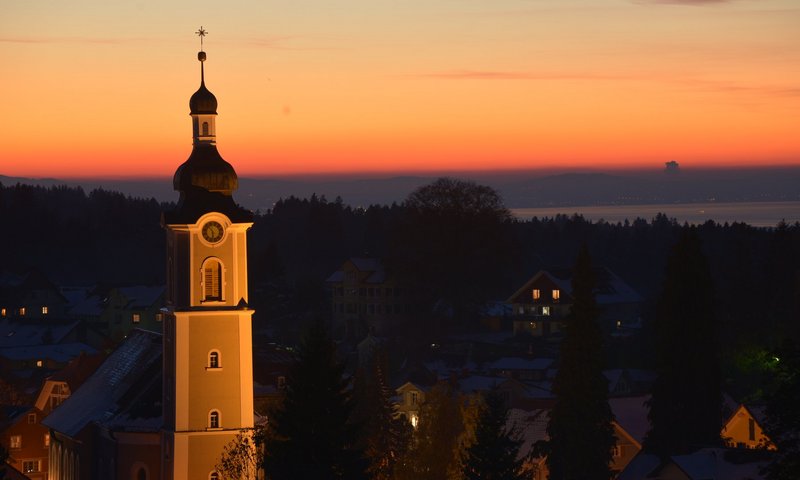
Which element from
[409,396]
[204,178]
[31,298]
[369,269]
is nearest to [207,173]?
[204,178]

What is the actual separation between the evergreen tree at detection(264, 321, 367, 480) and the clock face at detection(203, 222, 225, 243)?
13.9m

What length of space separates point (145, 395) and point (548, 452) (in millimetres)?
13402

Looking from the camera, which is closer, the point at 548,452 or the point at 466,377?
the point at 548,452

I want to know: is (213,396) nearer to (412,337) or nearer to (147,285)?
(412,337)

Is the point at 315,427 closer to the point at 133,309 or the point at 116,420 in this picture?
the point at 116,420

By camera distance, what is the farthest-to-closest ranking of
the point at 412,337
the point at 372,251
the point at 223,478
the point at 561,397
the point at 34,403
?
1. the point at 372,251
2. the point at 412,337
3. the point at 34,403
4. the point at 561,397
5. the point at 223,478

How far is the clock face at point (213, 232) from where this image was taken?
60812mm

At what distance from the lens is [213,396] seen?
2405 inches

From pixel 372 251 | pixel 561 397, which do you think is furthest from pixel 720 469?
pixel 372 251

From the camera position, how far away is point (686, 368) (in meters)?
65.1

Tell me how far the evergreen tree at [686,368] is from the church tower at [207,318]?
13.9 m

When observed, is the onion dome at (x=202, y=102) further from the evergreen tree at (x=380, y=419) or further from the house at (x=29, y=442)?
the house at (x=29, y=442)

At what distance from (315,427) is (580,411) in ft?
63.6

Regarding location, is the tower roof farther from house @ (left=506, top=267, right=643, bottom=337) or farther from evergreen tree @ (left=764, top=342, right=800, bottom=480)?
house @ (left=506, top=267, right=643, bottom=337)
